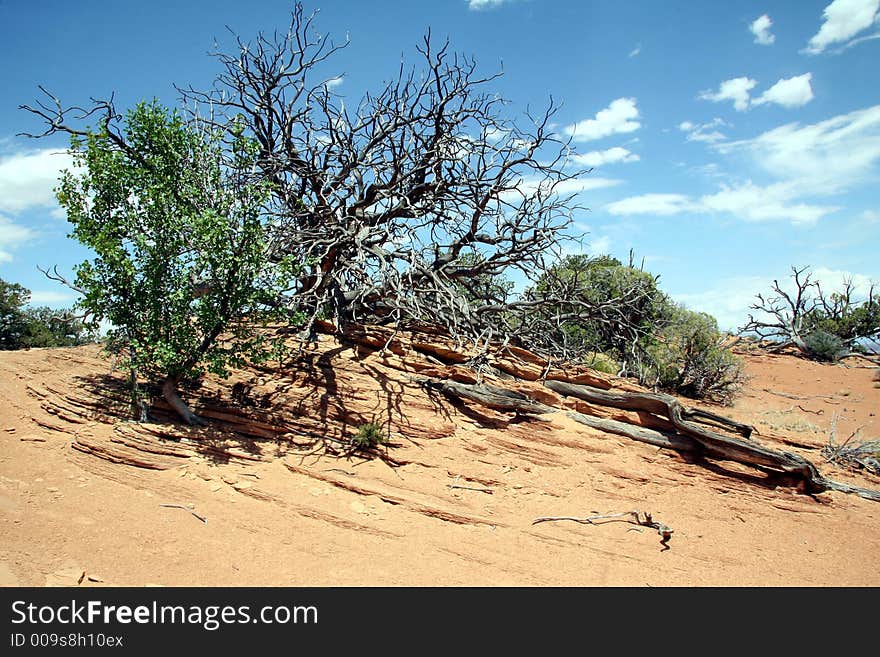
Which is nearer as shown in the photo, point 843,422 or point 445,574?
point 445,574

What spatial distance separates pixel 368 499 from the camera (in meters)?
6.70

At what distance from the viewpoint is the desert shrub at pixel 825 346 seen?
23922 millimetres

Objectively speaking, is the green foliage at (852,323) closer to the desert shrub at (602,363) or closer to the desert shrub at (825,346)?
the desert shrub at (825,346)

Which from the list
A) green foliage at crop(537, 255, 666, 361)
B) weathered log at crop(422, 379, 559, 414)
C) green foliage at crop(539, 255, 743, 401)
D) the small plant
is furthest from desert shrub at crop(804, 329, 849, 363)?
the small plant

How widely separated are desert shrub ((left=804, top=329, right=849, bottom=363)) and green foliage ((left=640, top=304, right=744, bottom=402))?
11.7 m

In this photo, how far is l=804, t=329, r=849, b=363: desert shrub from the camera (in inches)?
942

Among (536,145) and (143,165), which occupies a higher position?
(536,145)

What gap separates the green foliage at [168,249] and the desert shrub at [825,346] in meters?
25.3

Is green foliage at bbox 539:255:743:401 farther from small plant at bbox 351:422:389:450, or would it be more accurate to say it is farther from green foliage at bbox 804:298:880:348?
green foliage at bbox 804:298:880:348

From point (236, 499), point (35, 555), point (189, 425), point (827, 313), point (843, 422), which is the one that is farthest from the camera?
point (827, 313)

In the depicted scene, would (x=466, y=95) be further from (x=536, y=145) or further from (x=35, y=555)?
(x=35, y=555)
